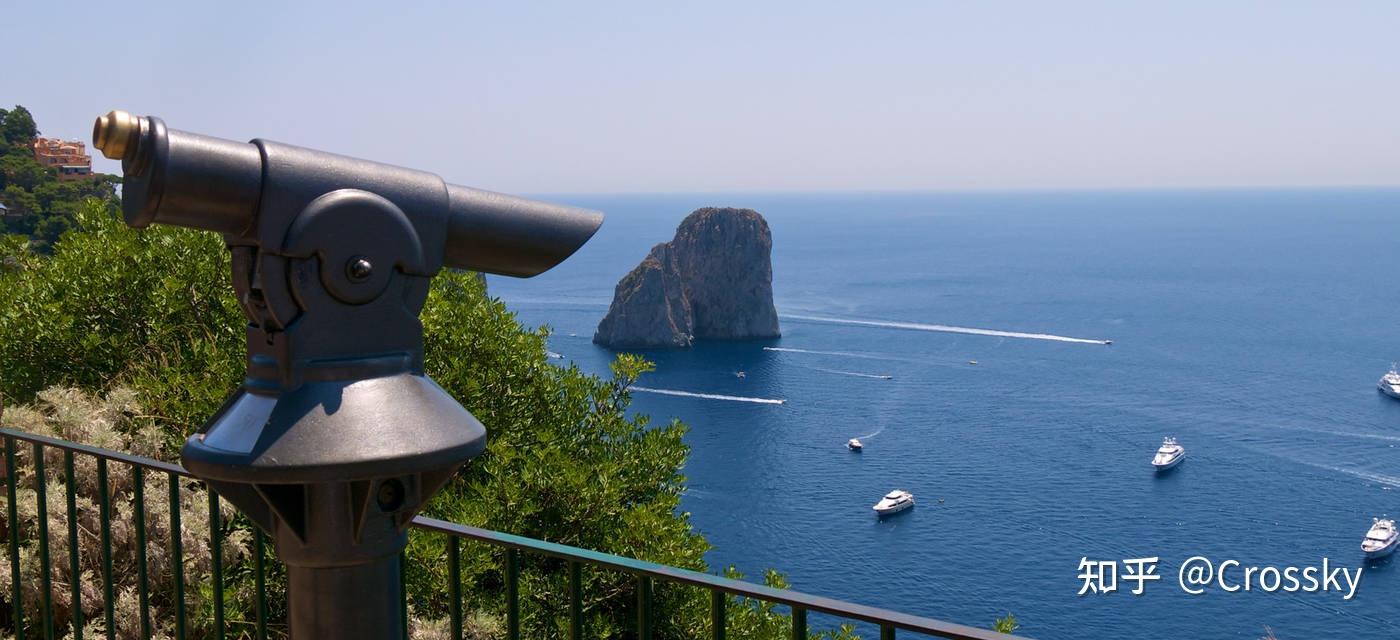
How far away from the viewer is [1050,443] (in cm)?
5353

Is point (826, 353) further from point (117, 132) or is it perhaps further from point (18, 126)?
point (117, 132)

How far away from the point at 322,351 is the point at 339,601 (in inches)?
13.9

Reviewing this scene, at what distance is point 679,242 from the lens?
93312 millimetres

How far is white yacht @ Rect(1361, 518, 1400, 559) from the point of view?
40344 mm

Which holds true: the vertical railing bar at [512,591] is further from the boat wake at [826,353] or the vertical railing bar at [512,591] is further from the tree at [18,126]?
the boat wake at [826,353]

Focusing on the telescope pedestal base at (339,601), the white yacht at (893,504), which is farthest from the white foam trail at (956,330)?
the telescope pedestal base at (339,601)

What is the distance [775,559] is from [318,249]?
130 ft

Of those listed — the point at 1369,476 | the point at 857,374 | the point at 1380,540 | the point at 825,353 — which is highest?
the point at 825,353

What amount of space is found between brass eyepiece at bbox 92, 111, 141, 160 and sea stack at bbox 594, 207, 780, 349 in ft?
264

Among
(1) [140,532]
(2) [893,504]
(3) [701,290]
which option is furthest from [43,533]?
(3) [701,290]

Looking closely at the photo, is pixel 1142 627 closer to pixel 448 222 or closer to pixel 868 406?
pixel 868 406

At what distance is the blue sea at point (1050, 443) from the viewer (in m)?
39.0

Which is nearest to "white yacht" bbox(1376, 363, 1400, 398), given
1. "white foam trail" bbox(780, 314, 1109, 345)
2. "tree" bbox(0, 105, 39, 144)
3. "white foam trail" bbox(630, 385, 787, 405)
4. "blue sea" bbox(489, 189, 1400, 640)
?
"blue sea" bbox(489, 189, 1400, 640)

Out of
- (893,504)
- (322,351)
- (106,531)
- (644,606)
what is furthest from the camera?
(893,504)
